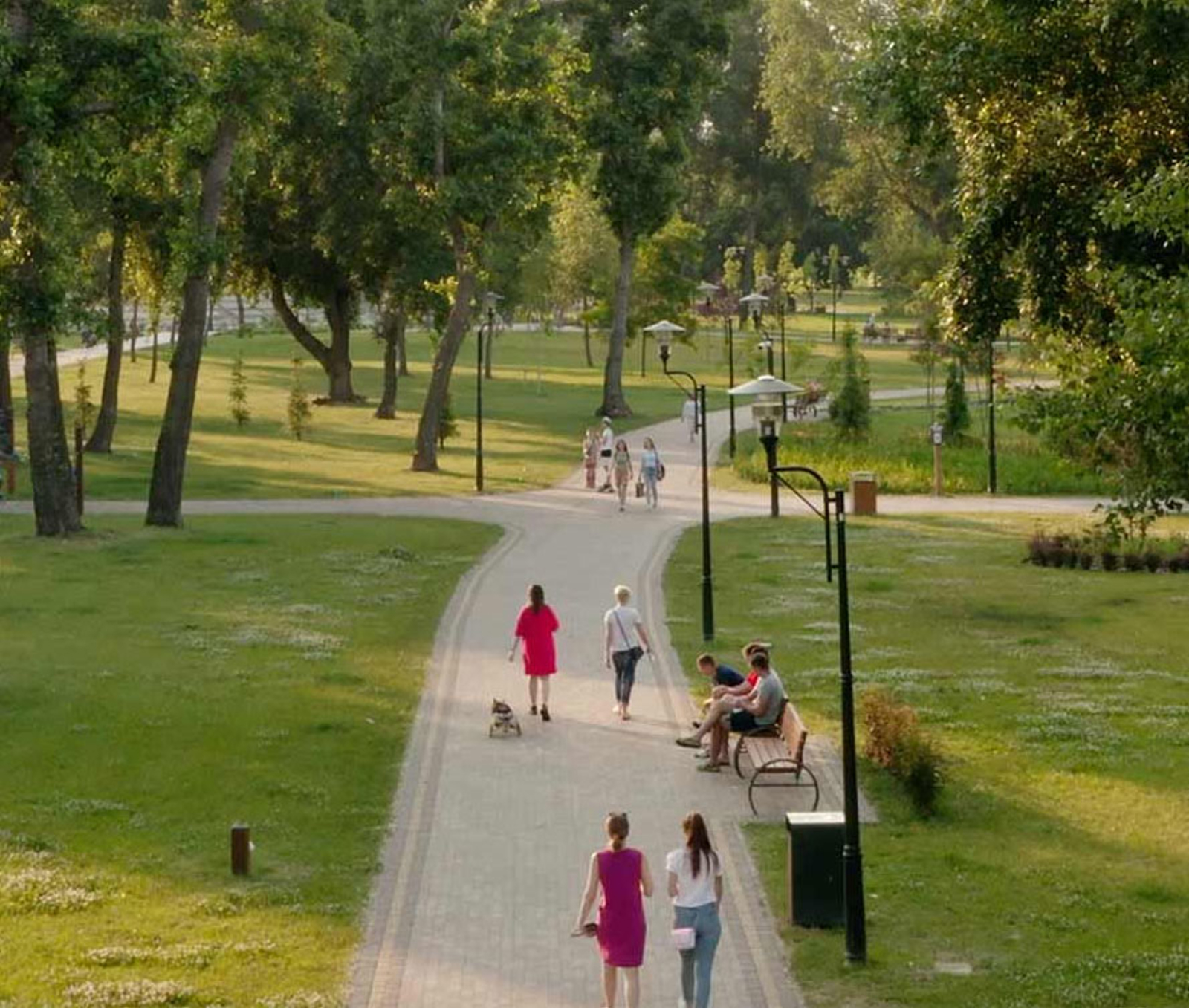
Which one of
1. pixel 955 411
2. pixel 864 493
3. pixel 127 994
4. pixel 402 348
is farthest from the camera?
pixel 402 348

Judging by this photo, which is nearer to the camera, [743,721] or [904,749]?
[904,749]

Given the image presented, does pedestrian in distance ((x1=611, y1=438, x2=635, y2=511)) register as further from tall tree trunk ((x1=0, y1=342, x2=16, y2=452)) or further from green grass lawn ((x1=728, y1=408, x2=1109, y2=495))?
tall tree trunk ((x1=0, y1=342, x2=16, y2=452))

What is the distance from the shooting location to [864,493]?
4378 centimetres

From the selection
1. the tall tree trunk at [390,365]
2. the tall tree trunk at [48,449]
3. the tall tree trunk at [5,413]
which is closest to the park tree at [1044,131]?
the tall tree trunk at [48,449]

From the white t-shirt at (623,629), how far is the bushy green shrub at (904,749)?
272 centimetres

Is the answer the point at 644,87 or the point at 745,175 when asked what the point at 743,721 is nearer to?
the point at 644,87

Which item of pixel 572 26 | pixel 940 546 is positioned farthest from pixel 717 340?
pixel 940 546

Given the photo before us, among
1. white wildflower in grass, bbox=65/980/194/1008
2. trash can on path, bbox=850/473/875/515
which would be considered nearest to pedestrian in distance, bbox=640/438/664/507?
trash can on path, bbox=850/473/875/515

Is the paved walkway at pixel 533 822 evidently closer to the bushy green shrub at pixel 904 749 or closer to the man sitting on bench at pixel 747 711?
the man sitting on bench at pixel 747 711

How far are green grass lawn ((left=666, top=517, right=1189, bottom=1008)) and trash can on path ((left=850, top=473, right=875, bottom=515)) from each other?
5.44 m

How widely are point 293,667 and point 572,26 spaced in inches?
2166

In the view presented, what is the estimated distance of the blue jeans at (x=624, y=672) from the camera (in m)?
22.6

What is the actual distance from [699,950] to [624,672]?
9775 mm

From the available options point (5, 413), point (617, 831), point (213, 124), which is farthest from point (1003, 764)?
point (5, 413)
